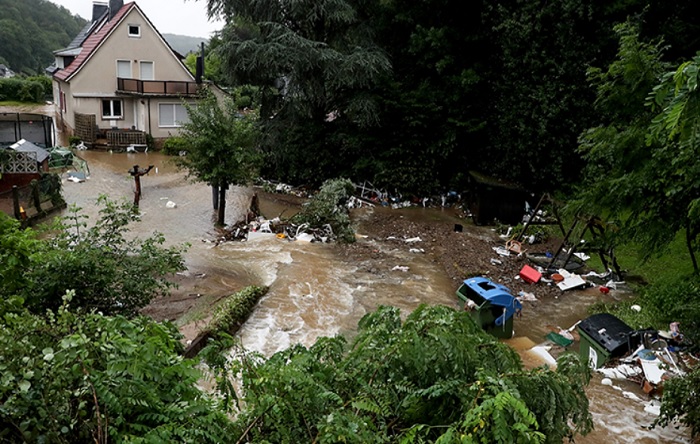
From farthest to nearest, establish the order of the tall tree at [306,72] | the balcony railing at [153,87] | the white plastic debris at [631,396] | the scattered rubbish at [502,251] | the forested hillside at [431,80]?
the balcony railing at [153,87] → the tall tree at [306,72] → the forested hillside at [431,80] → the scattered rubbish at [502,251] → the white plastic debris at [631,396]

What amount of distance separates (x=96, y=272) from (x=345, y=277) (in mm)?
6147

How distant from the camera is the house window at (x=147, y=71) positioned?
2925cm

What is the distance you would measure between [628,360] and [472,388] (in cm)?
643

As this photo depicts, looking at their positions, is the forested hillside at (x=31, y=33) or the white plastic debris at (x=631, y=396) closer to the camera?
the white plastic debris at (x=631, y=396)

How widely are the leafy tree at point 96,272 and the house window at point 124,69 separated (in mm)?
22804

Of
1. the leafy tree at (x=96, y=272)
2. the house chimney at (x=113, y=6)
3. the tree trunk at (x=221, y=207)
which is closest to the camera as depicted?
the leafy tree at (x=96, y=272)

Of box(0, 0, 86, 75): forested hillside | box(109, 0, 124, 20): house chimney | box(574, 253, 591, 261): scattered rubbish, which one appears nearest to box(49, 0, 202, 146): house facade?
box(109, 0, 124, 20): house chimney

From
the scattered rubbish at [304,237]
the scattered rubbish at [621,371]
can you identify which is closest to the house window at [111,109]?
the scattered rubbish at [304,237]

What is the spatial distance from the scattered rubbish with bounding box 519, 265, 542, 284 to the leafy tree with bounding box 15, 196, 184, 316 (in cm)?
782

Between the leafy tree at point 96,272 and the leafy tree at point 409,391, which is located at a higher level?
the leafy tree at point 409,391

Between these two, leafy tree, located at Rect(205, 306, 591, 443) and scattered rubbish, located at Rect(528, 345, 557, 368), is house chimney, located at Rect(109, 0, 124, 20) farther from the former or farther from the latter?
leafy tree, located at Rect(205, 306, 591, 443)

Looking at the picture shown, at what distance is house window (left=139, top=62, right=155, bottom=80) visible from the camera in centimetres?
2925

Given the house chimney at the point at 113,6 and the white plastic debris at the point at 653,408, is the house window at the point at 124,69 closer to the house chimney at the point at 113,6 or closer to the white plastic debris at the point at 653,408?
the house chimney at the point at 113,6

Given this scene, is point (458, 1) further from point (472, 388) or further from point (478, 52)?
point (472, 388)
